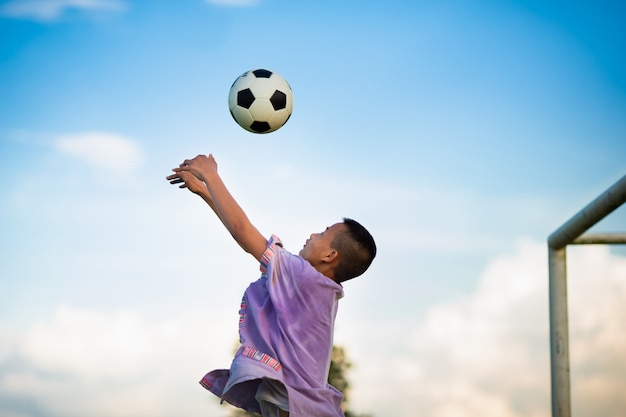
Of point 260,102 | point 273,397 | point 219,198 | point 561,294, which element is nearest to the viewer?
point 273,397

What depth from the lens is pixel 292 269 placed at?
557cm

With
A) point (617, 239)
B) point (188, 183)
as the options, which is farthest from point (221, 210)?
point (617, 239)

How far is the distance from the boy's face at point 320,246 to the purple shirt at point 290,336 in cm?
18

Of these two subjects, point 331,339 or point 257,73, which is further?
point 257,73

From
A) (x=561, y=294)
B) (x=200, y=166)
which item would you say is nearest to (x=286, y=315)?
(x=200, y=166)

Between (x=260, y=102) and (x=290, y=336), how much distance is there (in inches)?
81.7

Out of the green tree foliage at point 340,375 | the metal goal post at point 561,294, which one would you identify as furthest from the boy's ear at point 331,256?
the green tree foliage at point 340,375

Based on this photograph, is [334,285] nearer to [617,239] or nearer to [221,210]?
[221,210]

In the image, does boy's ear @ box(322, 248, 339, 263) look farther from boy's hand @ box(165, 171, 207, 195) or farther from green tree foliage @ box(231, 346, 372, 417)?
green tree foliage @ box(231, 346, 372, 417)

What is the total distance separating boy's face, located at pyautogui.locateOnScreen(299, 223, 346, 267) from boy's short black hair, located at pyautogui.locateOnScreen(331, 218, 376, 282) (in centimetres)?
4

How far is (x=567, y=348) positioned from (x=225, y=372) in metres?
5.24

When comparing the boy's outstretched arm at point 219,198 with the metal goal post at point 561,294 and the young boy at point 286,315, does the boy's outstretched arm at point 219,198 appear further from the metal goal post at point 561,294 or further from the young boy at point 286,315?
the metal goal post at point 561,294

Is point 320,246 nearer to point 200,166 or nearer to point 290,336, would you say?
point 290,336

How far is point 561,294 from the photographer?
9.72 meters
